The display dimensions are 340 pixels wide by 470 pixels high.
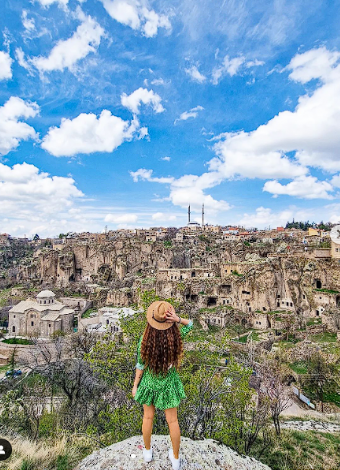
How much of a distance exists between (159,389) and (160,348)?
645 mm

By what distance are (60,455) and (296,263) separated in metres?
28.0

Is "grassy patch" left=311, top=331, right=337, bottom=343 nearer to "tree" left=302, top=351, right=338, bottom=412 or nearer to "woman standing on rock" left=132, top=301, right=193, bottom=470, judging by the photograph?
"tree" left=302, top=351, right=338, bottom=412

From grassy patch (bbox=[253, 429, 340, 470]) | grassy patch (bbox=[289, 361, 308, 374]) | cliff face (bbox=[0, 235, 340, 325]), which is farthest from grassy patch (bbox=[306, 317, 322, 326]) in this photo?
grassy patch (bbox=[253, 429, 340, 470])

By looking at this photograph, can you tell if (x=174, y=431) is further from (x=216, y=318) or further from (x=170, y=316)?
(x=216, y=318)

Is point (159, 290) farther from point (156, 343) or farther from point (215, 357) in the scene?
point (156, 343)

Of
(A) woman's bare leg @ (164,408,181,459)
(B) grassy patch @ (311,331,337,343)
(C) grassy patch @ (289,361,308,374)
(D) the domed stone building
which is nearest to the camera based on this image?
(A) woman's bare leg @ (164,408,181,459)

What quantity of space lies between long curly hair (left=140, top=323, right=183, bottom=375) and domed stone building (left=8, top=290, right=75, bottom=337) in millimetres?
28551

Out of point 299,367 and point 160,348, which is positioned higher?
point 160,348

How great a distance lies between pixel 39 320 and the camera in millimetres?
29766

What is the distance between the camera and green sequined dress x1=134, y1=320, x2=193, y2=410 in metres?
3.81

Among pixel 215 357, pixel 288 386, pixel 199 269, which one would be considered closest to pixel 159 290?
pixel 199 269

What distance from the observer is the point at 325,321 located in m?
23.7

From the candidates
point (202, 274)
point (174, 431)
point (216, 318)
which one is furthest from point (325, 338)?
point (174, 431)

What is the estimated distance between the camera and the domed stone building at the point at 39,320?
95.4ft
